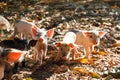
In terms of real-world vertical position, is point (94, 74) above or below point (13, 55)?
below

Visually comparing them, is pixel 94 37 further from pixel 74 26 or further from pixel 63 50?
pixel 74 26

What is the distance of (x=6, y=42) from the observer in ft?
27.9

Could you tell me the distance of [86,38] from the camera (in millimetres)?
8859

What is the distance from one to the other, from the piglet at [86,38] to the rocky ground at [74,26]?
354 millimetres

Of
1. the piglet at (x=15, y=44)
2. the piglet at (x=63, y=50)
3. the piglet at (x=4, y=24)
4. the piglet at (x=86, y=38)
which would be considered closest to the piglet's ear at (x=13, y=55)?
the piglet at (x=15, y=44)

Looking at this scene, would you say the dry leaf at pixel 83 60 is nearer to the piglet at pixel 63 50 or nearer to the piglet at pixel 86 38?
the piglet at pixel 86 38

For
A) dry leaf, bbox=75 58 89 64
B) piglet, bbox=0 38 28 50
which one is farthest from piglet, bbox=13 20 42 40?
dry leaf, bbox=75 58 89 64

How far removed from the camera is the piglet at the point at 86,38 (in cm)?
871

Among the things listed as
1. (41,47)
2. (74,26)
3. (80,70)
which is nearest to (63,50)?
(41,47)

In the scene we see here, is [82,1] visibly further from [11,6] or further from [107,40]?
[107,40]

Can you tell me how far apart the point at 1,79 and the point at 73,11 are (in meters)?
7.51

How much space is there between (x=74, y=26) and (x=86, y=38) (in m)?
→ 3.32

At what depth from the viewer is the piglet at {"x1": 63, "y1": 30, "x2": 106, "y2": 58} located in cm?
871

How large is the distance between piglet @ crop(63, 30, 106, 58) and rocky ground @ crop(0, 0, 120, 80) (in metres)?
0.35
